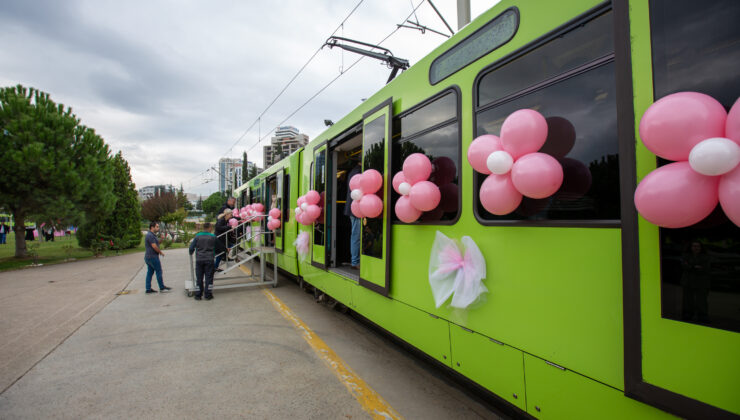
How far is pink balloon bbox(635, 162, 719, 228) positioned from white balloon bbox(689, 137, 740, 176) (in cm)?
8

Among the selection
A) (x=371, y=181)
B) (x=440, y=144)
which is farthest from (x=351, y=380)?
(x=440, y=144)

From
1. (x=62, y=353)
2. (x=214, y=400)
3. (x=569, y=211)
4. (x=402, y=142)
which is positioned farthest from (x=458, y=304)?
(x=62, y=353)

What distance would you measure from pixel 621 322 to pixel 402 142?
2.51 m

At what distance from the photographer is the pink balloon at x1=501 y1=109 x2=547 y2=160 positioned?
2.00 meters


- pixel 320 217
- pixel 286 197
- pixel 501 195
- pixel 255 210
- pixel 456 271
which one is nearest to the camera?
pixel 501 195

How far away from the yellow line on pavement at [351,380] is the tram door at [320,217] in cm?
113

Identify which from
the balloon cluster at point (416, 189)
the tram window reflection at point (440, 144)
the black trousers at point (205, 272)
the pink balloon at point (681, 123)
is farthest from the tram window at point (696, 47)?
the black trousers at point (205, 272)

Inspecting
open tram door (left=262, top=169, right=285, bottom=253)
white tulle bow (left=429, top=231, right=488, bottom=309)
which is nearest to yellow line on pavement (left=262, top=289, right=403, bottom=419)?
white tulle bow (left=429, top=231, right=488, bottom=309)

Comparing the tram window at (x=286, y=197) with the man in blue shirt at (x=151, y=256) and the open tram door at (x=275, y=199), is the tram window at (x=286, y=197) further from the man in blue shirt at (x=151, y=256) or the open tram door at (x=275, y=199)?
the man in blue shirt at (x=151, y=256)

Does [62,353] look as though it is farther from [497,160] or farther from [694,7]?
[694,7]

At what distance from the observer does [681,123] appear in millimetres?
1322

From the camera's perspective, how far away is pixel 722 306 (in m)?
1.33

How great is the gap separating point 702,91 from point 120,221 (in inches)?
878

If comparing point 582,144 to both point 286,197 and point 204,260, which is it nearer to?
point 286,197
